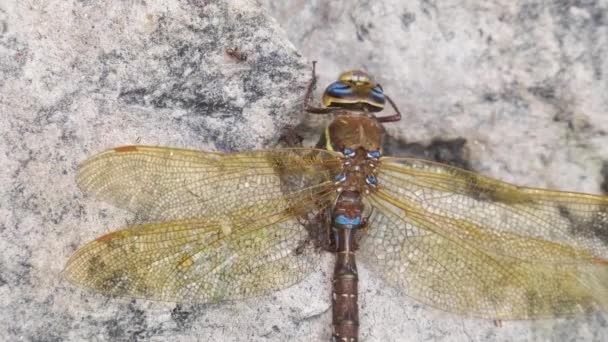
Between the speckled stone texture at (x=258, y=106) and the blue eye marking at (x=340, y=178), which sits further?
the blue eye marking at (x=340, y=178)

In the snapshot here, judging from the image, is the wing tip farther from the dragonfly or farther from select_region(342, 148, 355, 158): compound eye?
select_region(342, 148, 355, 158): compound eye

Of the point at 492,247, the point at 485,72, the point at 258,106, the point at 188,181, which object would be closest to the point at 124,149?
the point at 188,181

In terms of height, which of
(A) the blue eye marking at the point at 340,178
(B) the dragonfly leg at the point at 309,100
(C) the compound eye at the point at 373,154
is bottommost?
(A) the blue eye marking at the point at 340,178

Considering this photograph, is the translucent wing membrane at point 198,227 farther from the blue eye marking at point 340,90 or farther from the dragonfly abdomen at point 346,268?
the blue eye marking at point 340,90

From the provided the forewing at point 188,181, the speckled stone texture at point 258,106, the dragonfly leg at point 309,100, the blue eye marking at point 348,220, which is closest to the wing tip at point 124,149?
the forewing at point 188,181

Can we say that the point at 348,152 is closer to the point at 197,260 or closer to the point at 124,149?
the point at 197,260

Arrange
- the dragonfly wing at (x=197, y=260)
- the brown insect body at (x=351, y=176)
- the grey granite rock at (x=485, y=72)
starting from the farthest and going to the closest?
the grey granite rock at (x=485, y=72)
the brown insect body at (x=351, y=176)
the dragonfly wing at (x=197, y=260)

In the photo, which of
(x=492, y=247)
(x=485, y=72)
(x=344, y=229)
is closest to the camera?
(x=492, y=247)

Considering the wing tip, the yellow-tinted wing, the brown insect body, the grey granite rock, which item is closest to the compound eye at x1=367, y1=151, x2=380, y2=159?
the brown insect body
